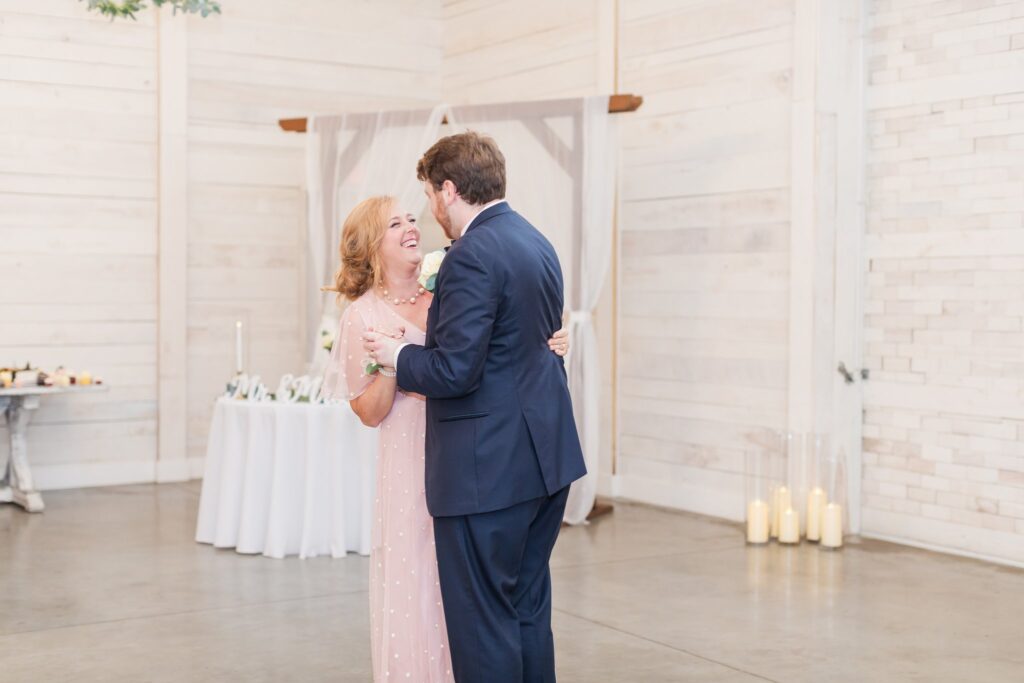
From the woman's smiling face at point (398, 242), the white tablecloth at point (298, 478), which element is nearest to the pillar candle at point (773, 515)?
the white tablecloth at point (298, 478)

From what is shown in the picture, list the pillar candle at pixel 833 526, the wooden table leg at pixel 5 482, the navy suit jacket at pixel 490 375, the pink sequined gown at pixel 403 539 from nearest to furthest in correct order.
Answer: the navy suit jacket at pixel 490 375, the pink sequined gown at pixel 403 539, the pillar candle at pixel 833 526, the wooden table leg at pixel 5 482

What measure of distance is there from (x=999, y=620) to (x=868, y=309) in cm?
187

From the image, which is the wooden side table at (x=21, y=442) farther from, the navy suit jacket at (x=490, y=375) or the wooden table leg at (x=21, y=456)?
the navy suit jacket at (x=490, y=375)

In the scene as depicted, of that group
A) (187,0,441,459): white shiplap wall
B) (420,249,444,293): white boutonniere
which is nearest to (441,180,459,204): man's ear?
(420,249,444,293): white boutonniere

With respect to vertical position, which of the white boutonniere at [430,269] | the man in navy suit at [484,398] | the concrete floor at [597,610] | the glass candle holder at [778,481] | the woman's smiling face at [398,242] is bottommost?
the concrete floor at [597,610]

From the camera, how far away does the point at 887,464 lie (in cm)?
591

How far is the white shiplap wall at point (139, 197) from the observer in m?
7.08

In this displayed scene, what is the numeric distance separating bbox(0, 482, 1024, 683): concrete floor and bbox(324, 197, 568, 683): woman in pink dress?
785mm

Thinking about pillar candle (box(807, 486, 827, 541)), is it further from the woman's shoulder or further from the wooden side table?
the wooden side table

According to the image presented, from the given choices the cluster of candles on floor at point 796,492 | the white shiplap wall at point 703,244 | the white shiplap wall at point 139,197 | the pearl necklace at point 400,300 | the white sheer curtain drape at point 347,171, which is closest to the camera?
the pearl necklace at point 400,300

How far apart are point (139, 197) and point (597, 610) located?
419cm

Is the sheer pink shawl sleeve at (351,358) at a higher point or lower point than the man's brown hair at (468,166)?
lower

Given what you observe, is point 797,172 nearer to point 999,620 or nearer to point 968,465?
point 968,465

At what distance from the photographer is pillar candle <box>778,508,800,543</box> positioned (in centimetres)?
579
